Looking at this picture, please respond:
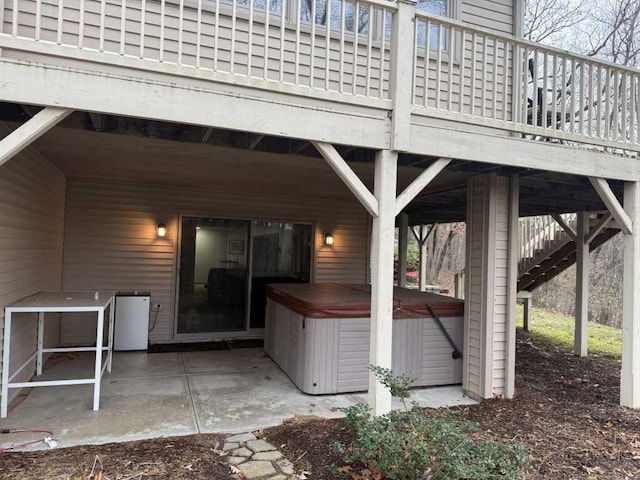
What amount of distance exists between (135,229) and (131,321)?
52.0 inches

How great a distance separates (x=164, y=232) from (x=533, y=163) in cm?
486

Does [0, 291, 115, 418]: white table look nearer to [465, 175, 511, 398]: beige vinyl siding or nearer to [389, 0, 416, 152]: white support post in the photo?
A: [389, 0, 416, 152]: white support post

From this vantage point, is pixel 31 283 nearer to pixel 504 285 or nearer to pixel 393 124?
pixel 393 124

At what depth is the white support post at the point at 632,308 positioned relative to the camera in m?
4.10

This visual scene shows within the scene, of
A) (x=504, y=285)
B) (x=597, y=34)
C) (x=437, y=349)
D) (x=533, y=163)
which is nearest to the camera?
(x=533, y=163)

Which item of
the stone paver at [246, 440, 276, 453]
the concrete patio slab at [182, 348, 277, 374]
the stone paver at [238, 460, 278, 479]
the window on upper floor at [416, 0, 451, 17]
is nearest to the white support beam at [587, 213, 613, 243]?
the window on upper floor at [416, 0, 451, 17]

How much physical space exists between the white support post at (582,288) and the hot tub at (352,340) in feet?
10.3

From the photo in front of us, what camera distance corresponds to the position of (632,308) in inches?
162

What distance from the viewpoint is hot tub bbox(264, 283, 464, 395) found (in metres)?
4.23

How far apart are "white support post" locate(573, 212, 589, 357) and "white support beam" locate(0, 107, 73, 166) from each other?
23.8 ft

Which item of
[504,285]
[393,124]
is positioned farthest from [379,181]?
[504,285]

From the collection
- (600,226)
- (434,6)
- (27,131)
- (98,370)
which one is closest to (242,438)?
(98,370)

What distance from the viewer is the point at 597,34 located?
11500 mm

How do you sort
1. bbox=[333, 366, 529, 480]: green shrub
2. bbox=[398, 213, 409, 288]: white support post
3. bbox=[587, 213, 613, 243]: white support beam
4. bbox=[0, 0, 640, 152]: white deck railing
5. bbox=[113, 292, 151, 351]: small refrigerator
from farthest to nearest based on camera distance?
1. bbox=[398, 213, 409, 288]: white support post
2. bbox=[587, 213, 613, 243]: white support beam
3. bbox=[113, 292, 151, 351]: small refrigerator
4. bbox=[0, 0, 640, 152]: white deck railing
5. bbox=[333, 366, 529, 480]: green shrub
